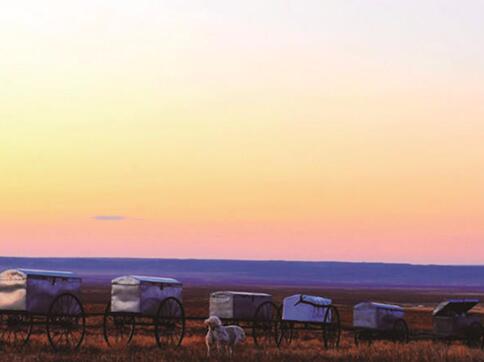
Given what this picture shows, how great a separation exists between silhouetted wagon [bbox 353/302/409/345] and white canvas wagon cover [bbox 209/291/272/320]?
3.78 metres

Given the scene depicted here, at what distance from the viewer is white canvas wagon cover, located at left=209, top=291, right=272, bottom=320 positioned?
32844 millimetres

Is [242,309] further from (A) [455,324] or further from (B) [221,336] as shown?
(A) [455,324]

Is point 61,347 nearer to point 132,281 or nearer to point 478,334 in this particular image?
point 132,281

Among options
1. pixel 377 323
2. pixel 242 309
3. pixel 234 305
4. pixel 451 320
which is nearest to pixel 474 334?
pixel 451 320

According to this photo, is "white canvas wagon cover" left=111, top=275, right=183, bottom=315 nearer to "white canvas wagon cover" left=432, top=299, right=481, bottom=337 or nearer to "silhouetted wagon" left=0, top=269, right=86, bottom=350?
"silhouetted wagon" left=0, top=269, right=86, bottom=350

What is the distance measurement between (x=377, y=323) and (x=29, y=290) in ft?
40.4

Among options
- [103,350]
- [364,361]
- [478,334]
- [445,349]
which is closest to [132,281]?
[103,350]

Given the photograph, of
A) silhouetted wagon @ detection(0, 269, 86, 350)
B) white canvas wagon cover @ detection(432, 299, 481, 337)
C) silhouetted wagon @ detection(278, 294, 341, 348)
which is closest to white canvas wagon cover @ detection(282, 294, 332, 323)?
silhouetted wagon @ detection(278, 294, 341, 348)

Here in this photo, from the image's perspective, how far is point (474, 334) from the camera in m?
35.0

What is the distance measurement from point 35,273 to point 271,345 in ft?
29.0

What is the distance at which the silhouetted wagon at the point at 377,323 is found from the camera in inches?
1375

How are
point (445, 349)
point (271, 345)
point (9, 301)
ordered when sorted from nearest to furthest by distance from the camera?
point (9, 301)
point (445, 349)
point (271, 345)

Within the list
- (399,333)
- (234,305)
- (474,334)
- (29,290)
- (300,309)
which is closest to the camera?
(29,290)

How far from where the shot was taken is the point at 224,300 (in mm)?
33031
